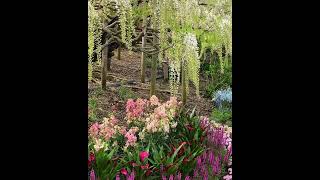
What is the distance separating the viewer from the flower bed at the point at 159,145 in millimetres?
2418

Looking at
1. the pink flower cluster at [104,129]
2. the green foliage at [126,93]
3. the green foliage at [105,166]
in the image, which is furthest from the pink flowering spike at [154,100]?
the green foliage at [105,166]

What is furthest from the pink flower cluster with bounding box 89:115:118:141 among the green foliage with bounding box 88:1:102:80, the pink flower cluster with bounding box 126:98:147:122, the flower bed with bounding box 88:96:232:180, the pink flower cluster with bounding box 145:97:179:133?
the green foliage with bounding box 88:1:102:80

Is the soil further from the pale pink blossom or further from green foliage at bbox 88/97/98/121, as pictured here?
the pale pink blossom

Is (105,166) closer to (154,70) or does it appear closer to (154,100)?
(154,100)

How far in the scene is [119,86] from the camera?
304cm

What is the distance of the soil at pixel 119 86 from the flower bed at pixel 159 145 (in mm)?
61

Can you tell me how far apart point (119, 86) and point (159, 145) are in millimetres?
524

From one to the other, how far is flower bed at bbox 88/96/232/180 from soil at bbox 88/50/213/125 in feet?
0.20

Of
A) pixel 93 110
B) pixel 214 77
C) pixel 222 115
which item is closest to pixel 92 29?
pixel 93 110

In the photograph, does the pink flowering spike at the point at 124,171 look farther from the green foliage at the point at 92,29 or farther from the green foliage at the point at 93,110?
the green foliage at the point at 93,110

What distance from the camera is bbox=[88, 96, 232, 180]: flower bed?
7.93 ft
